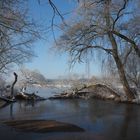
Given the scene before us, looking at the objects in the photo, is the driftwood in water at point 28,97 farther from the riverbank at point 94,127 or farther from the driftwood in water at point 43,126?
the driftwood in water at point 43,126

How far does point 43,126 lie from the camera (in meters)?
15.0

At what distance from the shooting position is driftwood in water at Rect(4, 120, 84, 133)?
46.7ft

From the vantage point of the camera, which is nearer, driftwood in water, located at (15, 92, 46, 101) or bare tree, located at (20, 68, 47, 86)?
driftwood in water, located at (15, 92, 46, 101)

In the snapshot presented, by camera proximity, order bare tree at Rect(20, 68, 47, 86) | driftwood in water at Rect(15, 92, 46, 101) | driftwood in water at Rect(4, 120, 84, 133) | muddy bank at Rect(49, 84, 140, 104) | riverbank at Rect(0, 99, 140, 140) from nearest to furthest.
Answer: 1. riverbank at Rect(0, 99, 140, 140)
2. driftwood in water at Rect(4, 120, 84, 133)
3. muddy bank at Rect(49, 84, 140, 104)
4. driftwood in water at Rect(15, 92, 46, 101)
5. bare tree at Rect(20, 68, 47, 86)

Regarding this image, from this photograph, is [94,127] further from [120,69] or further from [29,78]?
[29,78]

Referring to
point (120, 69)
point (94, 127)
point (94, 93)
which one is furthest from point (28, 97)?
point (94, 127)

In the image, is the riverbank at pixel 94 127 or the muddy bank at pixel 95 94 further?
the muddy bank at pixel 95 94

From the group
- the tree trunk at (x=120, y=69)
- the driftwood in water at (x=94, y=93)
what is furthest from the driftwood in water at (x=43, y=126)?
the driftwood in water at (x=94, y=93)

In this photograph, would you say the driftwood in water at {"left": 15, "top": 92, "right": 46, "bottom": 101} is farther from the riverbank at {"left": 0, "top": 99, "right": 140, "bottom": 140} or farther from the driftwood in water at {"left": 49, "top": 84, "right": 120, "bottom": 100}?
the riverbank at {"left": 0, "top": 99, "right": 140, "bottom": 140}

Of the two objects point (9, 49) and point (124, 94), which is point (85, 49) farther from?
point (9, 49)

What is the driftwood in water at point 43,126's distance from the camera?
1423 cm

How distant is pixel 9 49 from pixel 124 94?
42.2 feet

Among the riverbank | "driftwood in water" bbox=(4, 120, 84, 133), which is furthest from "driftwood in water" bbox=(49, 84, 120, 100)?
"driftwood in water" bbox=(4, 120, 84, 133)

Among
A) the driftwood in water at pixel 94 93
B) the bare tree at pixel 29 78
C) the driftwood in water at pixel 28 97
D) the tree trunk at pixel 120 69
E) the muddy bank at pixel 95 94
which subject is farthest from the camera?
the bare tree at pixel 29 78
